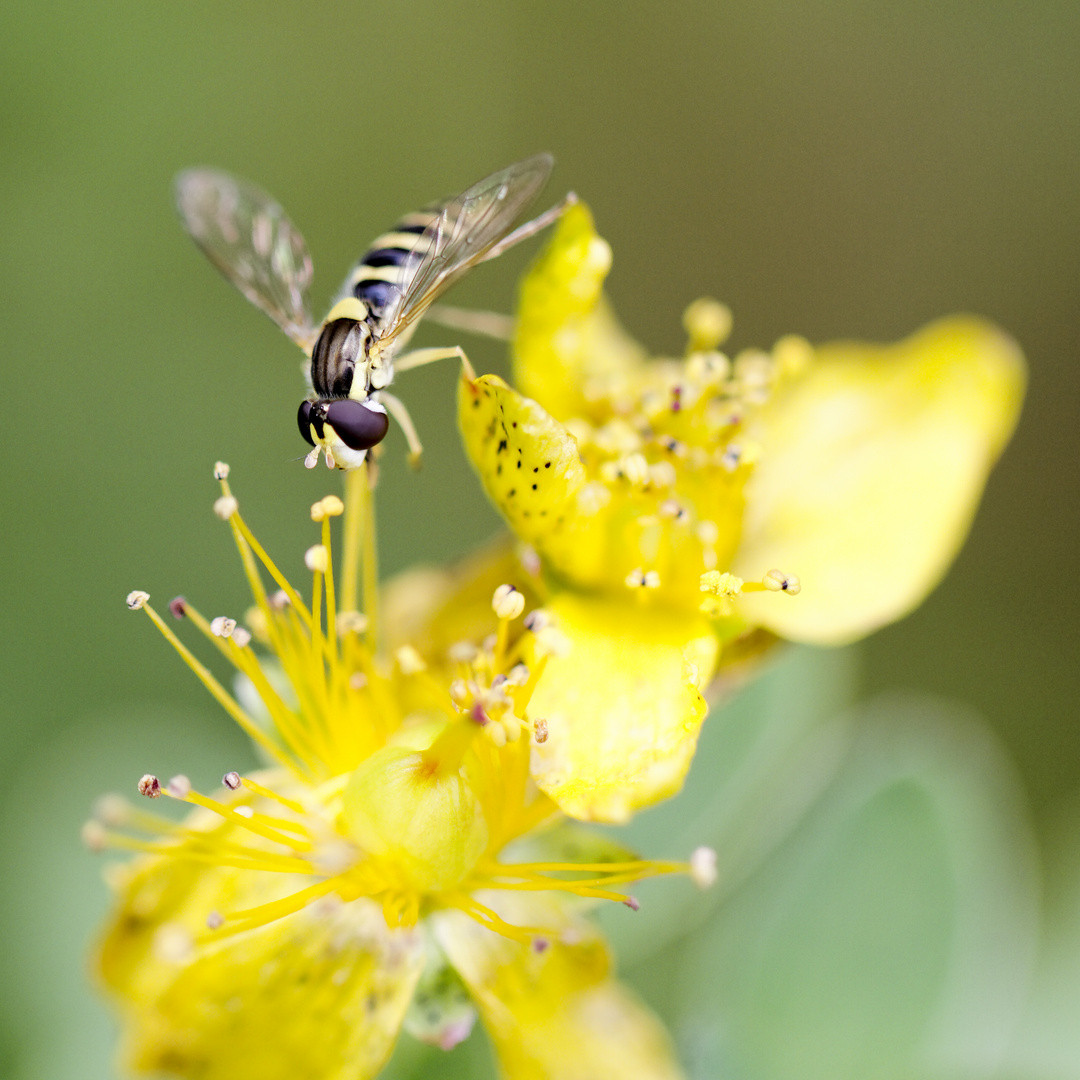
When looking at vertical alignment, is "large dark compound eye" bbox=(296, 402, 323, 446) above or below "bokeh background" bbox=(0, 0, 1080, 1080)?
above

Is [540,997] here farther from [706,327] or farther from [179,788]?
[706,327]

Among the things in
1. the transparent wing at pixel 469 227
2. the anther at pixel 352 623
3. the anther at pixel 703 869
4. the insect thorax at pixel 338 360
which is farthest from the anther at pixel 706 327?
the anther at pixel 703 869

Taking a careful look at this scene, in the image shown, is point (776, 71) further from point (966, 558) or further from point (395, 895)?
point (395, 895)

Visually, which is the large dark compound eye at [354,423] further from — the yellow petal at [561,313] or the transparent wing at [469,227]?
the yellow petal at [561,313]

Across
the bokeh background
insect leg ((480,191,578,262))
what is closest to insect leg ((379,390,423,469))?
insect leg ((480,191,578,262))

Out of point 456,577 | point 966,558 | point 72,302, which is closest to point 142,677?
point 72,302

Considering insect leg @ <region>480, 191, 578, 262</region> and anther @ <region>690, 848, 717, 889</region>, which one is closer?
anther @ <region>690, 848, 717, 889</region>

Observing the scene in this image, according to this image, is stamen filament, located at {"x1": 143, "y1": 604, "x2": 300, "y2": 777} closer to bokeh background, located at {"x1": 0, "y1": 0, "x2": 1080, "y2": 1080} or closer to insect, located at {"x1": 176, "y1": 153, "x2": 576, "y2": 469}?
insect, located at {"x1": 176, "y1": 153, "x2": 576, "y2": 469}

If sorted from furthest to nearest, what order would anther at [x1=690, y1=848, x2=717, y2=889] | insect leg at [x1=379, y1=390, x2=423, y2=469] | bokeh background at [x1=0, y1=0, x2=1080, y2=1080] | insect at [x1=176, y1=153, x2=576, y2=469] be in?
1. bokeh background at [x1=0, y1=0, x2=1080, y2=1080]
2. insect leg at [x1=379, y1=390, x2=423, y2=469]
3. insect at [x1=176, y1=153, x2=576, y2=469]
4. anther at [x1=690, y1=848, x2=717, y2=889]

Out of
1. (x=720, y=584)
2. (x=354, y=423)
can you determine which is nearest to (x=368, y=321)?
(x=354, y=423)
